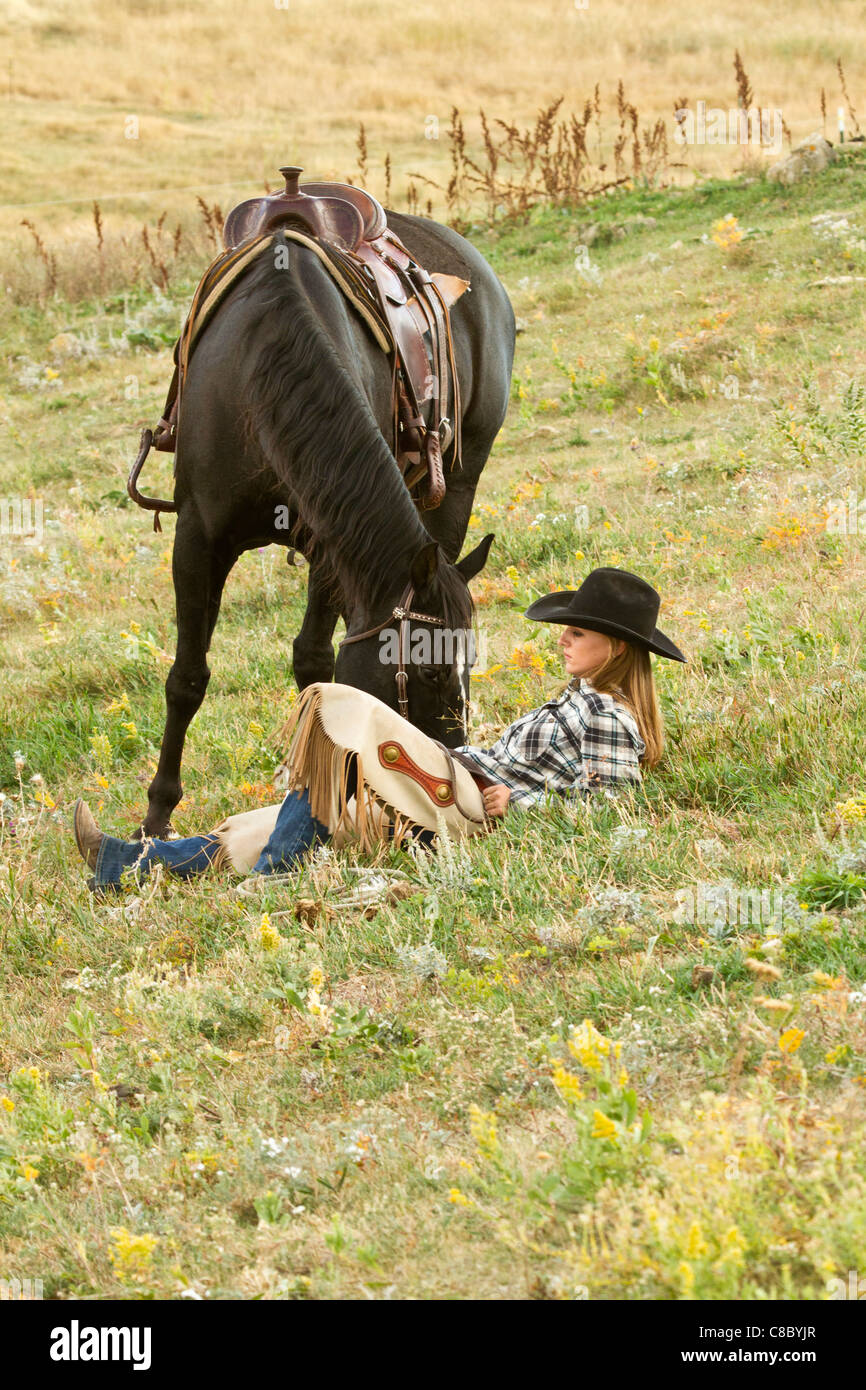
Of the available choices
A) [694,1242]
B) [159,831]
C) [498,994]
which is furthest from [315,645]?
[694,1242]

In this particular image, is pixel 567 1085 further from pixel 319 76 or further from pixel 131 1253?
pixel 319 76

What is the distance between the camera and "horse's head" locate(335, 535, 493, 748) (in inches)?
165

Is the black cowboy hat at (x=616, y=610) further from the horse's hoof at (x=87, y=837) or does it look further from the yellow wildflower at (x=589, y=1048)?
the yellow wildflower at (x=589, y=1048)

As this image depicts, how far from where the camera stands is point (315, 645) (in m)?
5.87

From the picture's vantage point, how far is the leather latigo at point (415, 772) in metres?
4.04

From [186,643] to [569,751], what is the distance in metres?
1.80

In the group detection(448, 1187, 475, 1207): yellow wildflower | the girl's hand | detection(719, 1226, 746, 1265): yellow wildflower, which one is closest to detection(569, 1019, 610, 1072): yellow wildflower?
detection(448, 1187, 475, 1207): yellow wildflower

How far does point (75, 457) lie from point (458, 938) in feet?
32.4

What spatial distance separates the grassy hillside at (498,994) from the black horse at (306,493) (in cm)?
52

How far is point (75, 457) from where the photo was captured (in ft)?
40.2

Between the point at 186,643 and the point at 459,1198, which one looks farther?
the point at 186,643

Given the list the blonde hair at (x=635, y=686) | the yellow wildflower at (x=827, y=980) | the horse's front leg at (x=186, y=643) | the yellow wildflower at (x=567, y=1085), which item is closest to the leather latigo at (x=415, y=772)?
the blonde hair at (x=635, y=686)

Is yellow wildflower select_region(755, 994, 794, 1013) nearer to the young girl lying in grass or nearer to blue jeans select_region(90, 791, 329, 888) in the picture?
the young girl lying in grass

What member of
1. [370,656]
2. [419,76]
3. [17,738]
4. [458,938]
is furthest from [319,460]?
[419,76]
